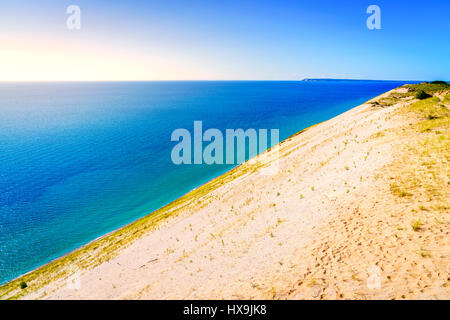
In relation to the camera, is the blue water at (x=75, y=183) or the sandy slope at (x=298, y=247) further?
the blue water at (x=75, y=183)

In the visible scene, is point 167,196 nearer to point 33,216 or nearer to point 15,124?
point 33,216

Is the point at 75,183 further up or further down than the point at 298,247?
further down

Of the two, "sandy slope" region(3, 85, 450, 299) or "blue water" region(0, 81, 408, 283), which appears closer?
"sandy slope" region(3, 85, 450, 299)

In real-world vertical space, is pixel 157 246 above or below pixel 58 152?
below

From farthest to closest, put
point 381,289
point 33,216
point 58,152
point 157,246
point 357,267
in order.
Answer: point 58,152
point 33,216
point 157,246
point 357,267
point 381,289

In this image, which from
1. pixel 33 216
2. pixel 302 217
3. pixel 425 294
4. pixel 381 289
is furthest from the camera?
pixel 33 216

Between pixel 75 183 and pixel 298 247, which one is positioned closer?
pixel 298 247
